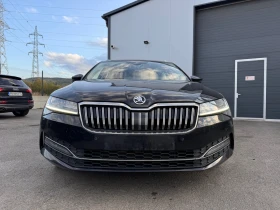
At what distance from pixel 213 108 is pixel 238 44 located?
834 cm

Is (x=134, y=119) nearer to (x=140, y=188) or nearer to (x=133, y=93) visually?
(x=133, y=93)

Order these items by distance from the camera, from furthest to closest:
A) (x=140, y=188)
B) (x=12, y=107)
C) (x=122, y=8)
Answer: (x=122, y=8)
(x=12, y=107)
(x=140, y=188)

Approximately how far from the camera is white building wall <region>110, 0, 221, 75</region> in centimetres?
1073

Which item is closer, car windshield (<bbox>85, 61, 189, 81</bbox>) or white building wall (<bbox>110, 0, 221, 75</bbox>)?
car windshield (<bbox>85, 61, 189, 81</bbox>)

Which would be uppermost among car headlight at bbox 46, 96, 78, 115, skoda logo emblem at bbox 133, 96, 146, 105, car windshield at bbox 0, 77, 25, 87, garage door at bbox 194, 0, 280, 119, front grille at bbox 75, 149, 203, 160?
garage door at bbox 194, 0, 280, 119

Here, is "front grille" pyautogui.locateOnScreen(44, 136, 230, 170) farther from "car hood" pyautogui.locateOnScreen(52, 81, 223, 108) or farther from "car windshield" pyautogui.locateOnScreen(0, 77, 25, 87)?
"car windshield" pyautogui.locateOnScreen(0, 77, 25, 87)

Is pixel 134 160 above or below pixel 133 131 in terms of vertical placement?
below

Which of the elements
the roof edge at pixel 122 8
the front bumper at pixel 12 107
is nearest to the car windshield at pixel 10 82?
the front bumper at pixel 12 107

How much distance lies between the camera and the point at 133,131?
2164 millimetres

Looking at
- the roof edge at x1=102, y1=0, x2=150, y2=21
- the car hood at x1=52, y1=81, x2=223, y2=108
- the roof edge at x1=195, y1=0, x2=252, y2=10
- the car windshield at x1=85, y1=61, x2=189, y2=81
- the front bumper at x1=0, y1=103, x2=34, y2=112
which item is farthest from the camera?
→ the roof edge at x1=102, y1=0, x2=150, y2=21

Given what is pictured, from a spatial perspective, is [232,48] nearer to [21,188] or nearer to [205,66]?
[205,66]

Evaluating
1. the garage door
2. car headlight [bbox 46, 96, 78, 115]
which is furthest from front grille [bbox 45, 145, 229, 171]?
the garage door

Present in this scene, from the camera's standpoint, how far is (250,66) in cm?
953

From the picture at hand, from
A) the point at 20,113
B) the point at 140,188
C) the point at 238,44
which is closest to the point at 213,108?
the point at 140,188
